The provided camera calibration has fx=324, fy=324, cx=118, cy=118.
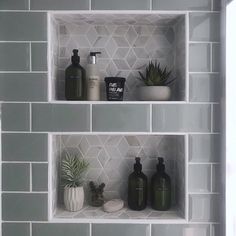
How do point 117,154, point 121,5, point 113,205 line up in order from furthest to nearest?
point 117,154 < point 113,205 < point 121,5

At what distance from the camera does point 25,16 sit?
1.19m

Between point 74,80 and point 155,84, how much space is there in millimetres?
322

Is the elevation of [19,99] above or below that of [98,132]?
above

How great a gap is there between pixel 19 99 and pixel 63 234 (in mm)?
524

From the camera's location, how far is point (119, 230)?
1198 mm

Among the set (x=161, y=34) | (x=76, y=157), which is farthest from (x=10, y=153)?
(x=161, y=34)

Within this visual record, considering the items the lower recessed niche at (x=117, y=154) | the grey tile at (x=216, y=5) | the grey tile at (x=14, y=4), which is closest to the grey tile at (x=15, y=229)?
the lower recessed niche at (x=117, y=154)

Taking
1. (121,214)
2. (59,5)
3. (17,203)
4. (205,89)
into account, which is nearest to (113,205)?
(121,214)

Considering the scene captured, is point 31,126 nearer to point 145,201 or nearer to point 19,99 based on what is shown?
point 19,99

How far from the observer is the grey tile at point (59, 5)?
3.88 feet

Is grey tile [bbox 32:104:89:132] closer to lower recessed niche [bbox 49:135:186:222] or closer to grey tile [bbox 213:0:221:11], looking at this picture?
lower recessed niche [bbox 49:135:186:222]

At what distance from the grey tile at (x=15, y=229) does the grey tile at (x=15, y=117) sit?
1.16ft

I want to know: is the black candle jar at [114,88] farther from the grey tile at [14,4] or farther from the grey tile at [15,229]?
the grey tile at [15,229]

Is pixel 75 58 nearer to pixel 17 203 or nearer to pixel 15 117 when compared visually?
pixel 15 117
